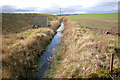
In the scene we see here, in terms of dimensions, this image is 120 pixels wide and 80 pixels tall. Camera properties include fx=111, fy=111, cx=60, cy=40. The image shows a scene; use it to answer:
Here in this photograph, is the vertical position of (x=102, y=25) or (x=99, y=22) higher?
(x=99, y=22)

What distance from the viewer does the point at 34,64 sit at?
8.30 metres

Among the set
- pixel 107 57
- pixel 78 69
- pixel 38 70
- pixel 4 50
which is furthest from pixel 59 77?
pixel 4 50

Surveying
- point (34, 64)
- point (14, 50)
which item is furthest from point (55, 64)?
point (14, 50)

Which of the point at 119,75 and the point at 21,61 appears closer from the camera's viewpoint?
the point at 119,75

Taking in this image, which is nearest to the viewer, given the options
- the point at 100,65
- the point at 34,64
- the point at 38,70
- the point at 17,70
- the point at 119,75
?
the point at 119,75

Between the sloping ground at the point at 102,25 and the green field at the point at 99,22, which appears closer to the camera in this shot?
the sloping ground at the point at 102,25

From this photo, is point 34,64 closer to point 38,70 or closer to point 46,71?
point 38,70

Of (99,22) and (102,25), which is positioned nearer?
(102,25)

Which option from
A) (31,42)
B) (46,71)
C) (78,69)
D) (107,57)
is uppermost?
(31,42)

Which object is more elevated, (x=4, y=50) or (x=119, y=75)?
(x=4, y=50)

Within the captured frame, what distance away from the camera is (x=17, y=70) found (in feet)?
21.6

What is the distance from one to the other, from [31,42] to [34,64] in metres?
2.44

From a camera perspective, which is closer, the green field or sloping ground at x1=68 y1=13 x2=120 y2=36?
sloping ground at x1=68 y1=13 x2=120 y2=36

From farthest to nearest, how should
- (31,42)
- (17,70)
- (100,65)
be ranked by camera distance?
(31,42), (17,70), (100,65)
